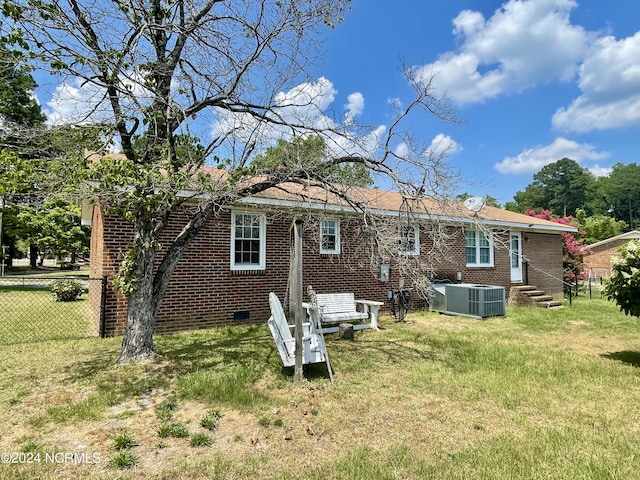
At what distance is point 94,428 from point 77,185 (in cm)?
282

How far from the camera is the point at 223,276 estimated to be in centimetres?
847

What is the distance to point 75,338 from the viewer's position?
714 cm

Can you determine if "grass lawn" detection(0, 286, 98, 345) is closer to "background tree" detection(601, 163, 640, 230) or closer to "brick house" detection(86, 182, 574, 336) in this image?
"brick house" detection(86, 182, 574, 336)

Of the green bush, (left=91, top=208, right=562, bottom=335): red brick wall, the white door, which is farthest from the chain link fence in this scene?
the white door

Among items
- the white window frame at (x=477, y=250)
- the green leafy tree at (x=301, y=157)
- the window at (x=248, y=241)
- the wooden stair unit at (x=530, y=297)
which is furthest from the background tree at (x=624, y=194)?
the green leafy tree at (x=301, y=157)

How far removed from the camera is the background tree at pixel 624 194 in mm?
73125

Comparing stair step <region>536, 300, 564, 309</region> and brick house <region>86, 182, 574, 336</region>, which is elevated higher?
brick house <region>86, 182, 574, 336</region>

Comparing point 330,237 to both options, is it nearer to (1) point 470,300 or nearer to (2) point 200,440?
(1) point 470,300

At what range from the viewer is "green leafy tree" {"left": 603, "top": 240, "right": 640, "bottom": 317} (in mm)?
5930

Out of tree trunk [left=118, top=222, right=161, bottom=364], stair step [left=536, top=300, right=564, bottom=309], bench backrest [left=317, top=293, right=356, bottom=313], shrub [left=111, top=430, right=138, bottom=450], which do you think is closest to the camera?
shrub [left=111, top=430, right=138, bottom=450]

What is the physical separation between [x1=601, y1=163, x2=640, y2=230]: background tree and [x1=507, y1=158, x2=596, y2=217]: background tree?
289cm

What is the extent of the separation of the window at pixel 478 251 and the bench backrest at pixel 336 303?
19.3 ft

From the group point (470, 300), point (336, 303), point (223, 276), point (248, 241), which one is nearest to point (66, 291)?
point (223, 276)

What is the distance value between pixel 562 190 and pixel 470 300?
8056cm
